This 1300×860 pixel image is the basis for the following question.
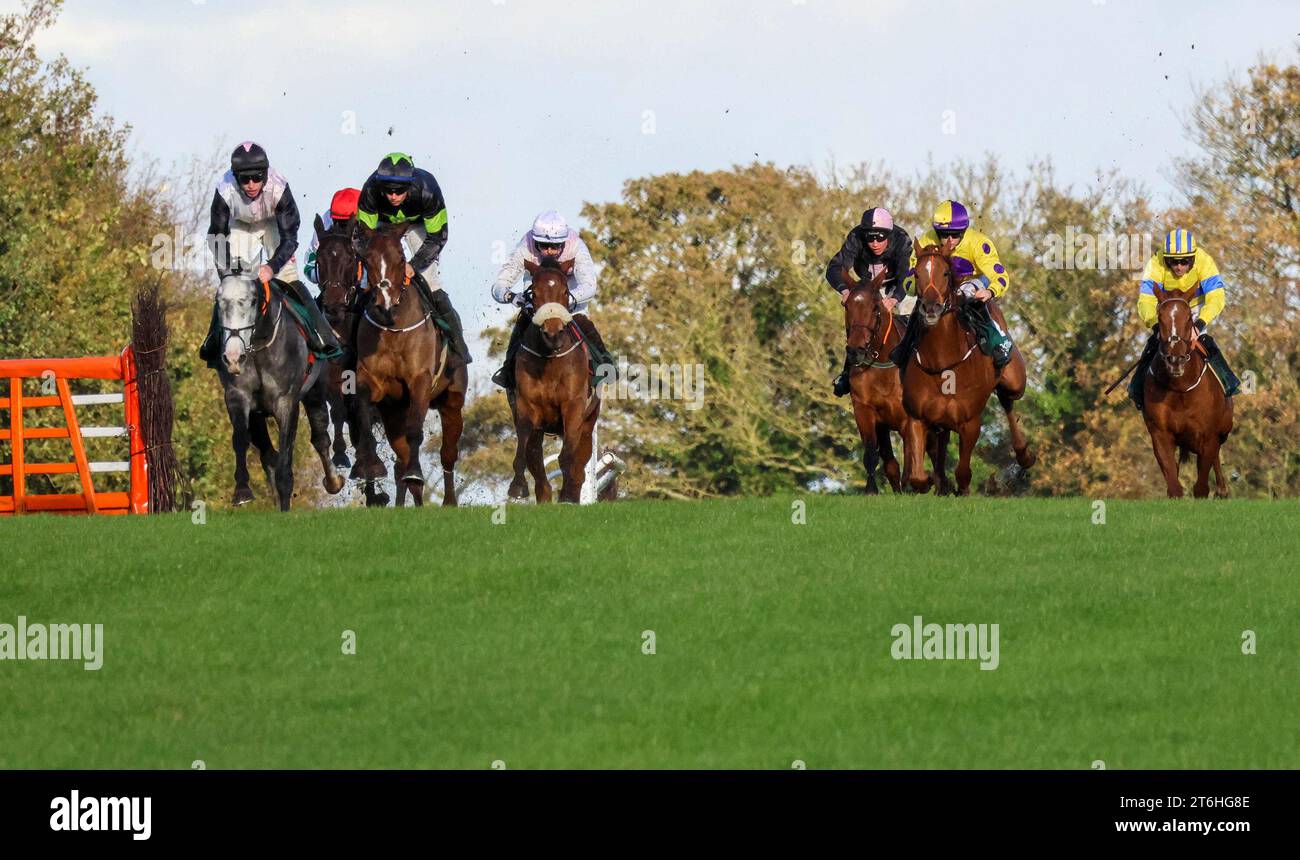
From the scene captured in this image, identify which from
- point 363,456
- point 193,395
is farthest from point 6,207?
point 363,456

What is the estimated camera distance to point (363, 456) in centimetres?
2131

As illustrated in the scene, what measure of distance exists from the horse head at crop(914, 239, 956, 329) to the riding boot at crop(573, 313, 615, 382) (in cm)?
321

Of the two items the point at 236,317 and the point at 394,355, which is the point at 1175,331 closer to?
the point at 394,355

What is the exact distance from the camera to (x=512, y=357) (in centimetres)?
2227

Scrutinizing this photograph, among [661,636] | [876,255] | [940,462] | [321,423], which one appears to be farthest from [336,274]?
[661,636]

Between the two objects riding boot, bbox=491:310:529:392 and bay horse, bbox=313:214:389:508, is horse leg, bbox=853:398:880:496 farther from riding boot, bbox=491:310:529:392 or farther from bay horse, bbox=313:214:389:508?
bay horse, bbox=313:214:389:508

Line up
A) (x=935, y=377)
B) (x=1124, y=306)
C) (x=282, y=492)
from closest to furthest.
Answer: (x=282, y=492) < (x=935, y=377) < (x=1124, y=306)

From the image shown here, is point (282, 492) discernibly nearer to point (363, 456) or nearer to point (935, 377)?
point (363, 456)

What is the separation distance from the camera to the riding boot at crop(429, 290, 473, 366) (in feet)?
72.2

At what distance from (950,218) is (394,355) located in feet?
19.5

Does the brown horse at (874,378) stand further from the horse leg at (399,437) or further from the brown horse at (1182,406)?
the horse leg at (399,437)

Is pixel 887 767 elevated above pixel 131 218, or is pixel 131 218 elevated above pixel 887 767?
pixel 131 218
